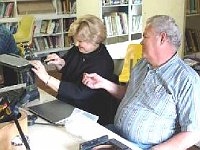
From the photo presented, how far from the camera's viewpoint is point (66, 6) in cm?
548

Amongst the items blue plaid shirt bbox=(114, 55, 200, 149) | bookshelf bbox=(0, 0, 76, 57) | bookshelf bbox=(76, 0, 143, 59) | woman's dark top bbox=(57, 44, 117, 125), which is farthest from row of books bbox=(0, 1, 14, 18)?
blue plaid shirt bbox=(114, 55, 200, 149)

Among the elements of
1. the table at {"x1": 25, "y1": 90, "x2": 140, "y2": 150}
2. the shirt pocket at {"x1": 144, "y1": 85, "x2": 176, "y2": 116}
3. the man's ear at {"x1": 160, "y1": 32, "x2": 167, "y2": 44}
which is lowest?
the table at {"x1": 25, "y1": 90, "x2": 140, "y2": 150}

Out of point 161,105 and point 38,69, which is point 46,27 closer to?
point 38,69

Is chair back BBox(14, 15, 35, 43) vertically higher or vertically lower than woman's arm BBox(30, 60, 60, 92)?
higher

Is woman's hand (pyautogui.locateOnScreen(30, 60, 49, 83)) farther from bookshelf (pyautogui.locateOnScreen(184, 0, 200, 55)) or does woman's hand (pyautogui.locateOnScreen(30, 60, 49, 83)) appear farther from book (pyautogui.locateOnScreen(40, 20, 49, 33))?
book (pyautogui.locateOnScreen(40, 20, 49, 33))

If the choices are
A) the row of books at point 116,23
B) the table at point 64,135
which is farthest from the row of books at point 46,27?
the table at point 64,135

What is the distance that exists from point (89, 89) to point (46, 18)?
3.44 m

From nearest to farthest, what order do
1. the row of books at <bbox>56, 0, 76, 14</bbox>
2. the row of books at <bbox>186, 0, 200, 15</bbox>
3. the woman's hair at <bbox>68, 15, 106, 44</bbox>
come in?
the woman's hair at <bbox>68, 15, 106, 44</bbox> < the row of books at <bbox>186, 0, 200, 15</bbox> < the row of books at <bbox>56, 0, 76, 14</bbox>

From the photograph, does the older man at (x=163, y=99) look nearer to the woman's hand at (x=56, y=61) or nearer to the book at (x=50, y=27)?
the woman's hand at (x=56, y=61)

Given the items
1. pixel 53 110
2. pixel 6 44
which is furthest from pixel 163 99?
pixel 6 44

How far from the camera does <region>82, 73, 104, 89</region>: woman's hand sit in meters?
1.97

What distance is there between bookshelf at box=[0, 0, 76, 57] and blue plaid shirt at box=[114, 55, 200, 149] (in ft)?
11.9

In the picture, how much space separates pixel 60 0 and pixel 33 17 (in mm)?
754

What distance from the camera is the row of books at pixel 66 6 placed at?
5.43 m
